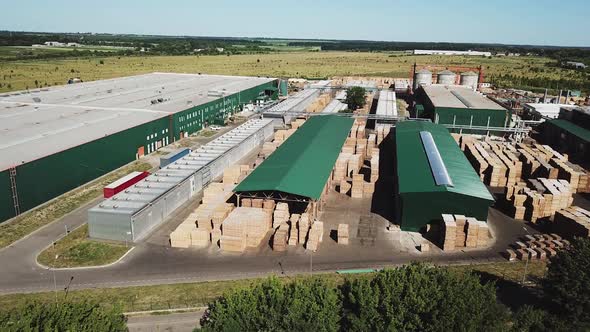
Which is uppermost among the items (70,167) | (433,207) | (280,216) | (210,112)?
(210,112)

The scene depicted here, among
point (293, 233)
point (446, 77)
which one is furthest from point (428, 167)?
point (446, 77)

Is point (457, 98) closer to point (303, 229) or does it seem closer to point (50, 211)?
point (303, 229)

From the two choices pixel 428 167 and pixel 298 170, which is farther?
pixel 428 167

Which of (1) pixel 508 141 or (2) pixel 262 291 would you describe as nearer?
(2) pixel 262 291

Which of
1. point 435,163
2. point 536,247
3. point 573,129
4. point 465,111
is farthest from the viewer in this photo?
point 465,111

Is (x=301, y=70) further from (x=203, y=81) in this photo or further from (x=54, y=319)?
(x=54, y=319)

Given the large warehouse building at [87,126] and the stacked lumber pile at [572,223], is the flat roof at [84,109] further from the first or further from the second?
the stacked lumber pile at [572,223]

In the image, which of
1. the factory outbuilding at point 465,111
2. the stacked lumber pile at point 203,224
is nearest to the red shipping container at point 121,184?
the stacked lumber pile at point 203,224

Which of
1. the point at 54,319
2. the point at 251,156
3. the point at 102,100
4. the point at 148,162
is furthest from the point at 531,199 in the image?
the point at 102,100
